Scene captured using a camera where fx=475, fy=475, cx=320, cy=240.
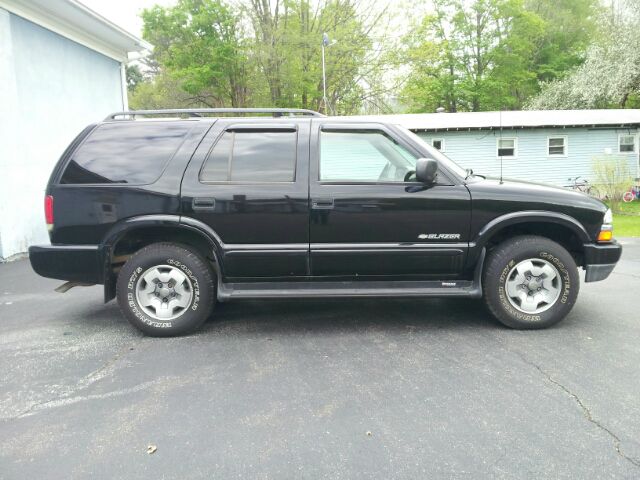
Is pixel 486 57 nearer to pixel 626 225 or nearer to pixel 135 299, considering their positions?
pixel 626 225

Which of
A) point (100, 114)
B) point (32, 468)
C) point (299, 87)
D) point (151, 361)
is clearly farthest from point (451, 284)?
point (299, 87)

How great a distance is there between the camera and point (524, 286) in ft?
13.6

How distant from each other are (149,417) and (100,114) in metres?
10.6

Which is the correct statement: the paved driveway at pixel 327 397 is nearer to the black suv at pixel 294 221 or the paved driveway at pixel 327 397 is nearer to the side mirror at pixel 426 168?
the black suv at pixel 294 221

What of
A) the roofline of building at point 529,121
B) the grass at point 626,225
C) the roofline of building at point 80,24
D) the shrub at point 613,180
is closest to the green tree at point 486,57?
the roofline of building at point 529,121

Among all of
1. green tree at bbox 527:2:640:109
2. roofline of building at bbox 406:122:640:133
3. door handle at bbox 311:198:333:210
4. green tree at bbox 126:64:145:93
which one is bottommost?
door handle at bbox 311:198:333:210

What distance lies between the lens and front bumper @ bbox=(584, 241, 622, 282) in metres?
4.14

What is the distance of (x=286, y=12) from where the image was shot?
26.1m

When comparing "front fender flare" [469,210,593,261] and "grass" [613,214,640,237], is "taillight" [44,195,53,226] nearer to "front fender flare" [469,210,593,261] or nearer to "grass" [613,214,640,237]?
"front fender flare" [469,210,593,261]

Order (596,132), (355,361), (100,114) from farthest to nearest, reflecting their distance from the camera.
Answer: (596,132), (100,114), (355,361)

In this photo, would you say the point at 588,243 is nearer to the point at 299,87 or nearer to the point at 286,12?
the point at 299,87

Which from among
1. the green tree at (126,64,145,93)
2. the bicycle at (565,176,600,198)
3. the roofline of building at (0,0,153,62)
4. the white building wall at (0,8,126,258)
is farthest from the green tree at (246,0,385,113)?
the green tree at (126,64,145,93)

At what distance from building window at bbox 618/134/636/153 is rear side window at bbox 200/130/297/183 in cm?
2111

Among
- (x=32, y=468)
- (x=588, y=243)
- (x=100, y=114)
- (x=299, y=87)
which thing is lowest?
(x=32, y=468)
